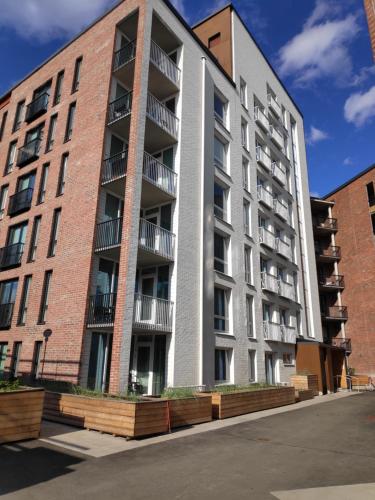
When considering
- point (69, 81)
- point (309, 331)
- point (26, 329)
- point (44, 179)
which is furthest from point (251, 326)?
point (69, 81)

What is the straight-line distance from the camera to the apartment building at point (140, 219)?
14.1 m

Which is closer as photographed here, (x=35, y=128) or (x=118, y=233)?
(x=118, y=233)

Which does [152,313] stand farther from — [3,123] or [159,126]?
[3,123]

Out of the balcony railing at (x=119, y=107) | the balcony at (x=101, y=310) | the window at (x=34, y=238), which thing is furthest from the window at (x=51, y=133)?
the balcony at (x=101, y=310)

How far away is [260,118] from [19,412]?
23.7m

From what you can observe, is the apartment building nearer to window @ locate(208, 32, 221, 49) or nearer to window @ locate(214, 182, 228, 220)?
window @ locate(214, 182, 228, 220)

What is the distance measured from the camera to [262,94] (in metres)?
27.7

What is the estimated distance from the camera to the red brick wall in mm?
30234

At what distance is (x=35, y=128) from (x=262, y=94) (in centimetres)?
1631

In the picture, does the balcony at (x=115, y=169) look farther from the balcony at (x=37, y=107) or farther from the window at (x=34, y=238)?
the balcony at (x=37, y=107)

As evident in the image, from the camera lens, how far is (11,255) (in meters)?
18.7

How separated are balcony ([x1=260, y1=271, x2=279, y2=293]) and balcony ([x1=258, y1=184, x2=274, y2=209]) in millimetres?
4702

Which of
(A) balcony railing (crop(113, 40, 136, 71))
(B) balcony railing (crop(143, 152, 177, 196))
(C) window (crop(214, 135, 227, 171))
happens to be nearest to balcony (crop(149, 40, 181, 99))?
(A) balcony railing (crop(113, 40, 136, 71))

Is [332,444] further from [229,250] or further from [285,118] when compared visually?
[285,118]
